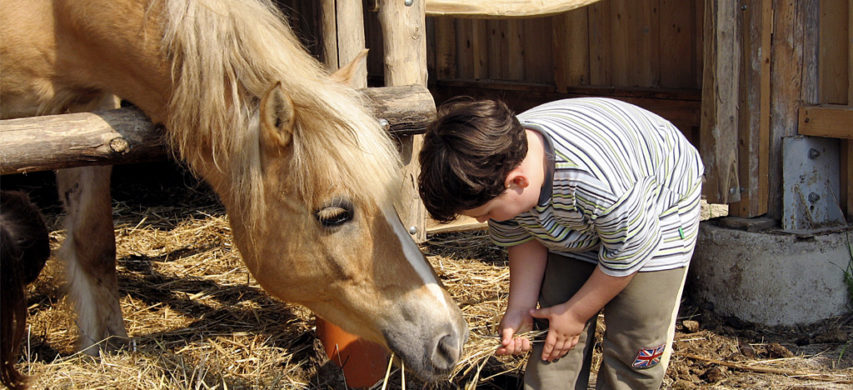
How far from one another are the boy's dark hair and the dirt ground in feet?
2.55

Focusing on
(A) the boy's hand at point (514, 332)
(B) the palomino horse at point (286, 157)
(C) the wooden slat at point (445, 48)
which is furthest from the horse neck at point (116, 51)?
(C) the wooden slat at point (445, 48)

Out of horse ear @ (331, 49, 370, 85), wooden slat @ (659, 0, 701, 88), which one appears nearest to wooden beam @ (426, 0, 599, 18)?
horse ear @ (331, 49, 370, 85)

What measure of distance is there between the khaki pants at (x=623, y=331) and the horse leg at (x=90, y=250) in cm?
201

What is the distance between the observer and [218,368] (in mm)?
3033

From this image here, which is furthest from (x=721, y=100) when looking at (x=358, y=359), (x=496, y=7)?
(x=358, y=359)

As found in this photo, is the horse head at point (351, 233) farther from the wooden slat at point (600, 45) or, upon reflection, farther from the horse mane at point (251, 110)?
the wooden slat at point (600, 45)

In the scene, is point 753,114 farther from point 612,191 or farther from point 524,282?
point 612,191

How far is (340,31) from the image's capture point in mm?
3617

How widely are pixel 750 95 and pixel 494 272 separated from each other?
166cm

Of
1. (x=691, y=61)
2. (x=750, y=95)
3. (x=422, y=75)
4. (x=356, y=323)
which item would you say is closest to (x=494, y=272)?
(x=422, y=75)

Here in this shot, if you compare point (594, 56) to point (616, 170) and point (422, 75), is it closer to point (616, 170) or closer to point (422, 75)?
point (422, 75)

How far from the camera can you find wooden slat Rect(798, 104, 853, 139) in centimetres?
352

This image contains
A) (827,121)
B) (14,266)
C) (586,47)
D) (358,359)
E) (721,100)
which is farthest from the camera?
(586,47)

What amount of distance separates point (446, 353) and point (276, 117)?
2.90ft
